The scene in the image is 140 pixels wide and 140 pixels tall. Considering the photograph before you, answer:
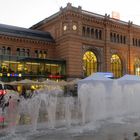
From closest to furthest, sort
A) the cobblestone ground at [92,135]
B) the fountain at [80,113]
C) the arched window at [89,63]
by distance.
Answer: the cobblestone ground at [92,135], the fountain at [80,113], the arched window at [89,63]

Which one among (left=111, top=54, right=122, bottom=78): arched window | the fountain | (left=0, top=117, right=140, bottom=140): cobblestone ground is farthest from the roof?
(left=0, top=117, right=140, bottom=140): cobblestone ground

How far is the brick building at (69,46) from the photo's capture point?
4938cm

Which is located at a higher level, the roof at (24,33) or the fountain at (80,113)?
the roof at (24,33)

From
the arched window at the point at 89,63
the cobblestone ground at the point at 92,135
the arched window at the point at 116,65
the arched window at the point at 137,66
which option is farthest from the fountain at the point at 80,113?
the arched window at the point at 137,66

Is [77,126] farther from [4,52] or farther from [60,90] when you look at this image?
[4,52]

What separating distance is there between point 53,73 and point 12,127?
3446 cm

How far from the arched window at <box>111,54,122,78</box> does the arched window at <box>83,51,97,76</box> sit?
14.9ft

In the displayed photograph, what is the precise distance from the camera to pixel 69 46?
4988cm

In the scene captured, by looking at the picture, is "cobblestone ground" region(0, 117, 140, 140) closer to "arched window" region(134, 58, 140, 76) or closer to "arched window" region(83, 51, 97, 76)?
"arched window" region(83, 51, 97, 76)

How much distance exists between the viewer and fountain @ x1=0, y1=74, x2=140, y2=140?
16266mm

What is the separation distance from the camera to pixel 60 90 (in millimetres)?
47969

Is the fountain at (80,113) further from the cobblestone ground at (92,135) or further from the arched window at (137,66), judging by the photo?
the arched window at (137,66)

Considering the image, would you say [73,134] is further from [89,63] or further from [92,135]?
[89,63]

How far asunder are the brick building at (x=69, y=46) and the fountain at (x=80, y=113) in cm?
1720
